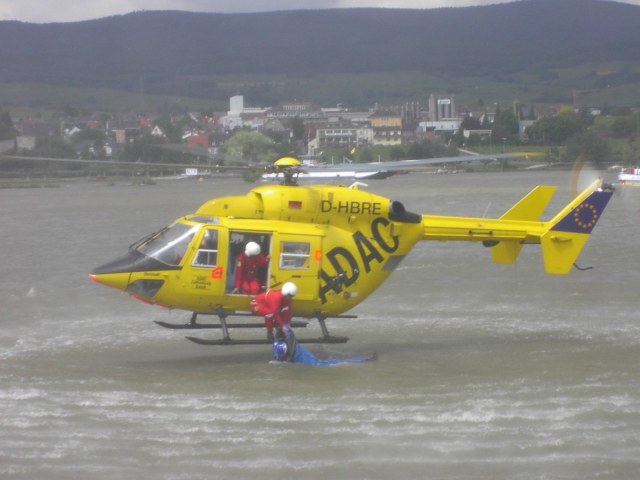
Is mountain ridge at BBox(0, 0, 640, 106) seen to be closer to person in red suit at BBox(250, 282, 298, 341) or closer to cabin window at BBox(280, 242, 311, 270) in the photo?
cabin window at BBox(280, 242, 311, 270)

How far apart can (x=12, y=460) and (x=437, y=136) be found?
2856 centimetres

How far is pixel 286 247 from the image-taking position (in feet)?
36.8

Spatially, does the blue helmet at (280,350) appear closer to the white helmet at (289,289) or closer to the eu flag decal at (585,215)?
the white helmet at (289,289)

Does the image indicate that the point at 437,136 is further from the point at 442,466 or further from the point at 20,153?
the point at 442,466

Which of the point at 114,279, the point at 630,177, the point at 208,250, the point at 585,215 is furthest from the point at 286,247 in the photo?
the point at 630,177

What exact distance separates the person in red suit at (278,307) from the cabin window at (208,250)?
0.58 meters

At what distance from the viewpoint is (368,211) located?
1170 centimetres

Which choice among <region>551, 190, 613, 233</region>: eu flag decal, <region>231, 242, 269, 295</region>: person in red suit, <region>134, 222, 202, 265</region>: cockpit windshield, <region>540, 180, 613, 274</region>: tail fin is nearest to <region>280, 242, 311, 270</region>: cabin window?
<region>231, 242, 269, 295</region>: person in red suit

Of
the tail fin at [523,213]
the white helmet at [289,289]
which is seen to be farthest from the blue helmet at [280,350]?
the tail fin at [523,213]

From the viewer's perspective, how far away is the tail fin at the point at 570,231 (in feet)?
40.5

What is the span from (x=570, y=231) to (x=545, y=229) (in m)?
0.28

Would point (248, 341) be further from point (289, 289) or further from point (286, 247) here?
point (286, 247)

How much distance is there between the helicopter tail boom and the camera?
40.0 ft

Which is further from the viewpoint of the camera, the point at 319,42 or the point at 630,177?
the point at 319,42
